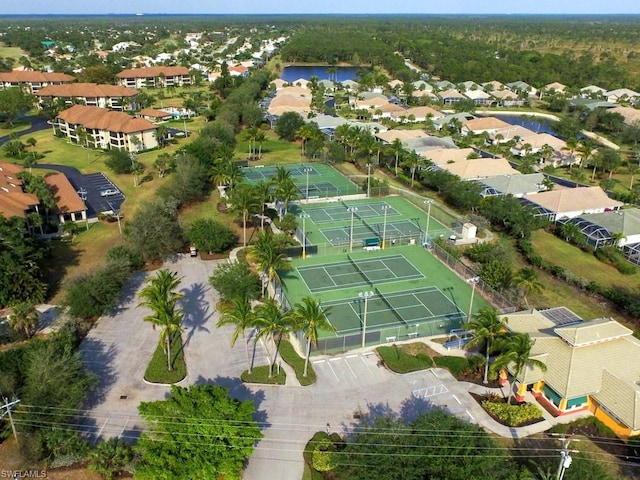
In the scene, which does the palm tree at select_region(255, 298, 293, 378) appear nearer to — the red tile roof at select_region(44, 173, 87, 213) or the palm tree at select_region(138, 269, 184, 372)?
the palm tree at select_region(138, 269, 184, 372)

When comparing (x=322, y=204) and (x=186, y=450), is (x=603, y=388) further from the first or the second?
(x=322, y=204)

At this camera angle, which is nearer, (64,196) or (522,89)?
(64,196)

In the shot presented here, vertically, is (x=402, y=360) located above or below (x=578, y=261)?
below

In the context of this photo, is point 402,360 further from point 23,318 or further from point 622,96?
point 622,96

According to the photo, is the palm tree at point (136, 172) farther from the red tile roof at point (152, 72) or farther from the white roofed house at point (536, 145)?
the red tile roof at point (152, 72)

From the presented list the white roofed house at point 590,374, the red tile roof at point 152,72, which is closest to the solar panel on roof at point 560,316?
the white roofed house at point 590,374

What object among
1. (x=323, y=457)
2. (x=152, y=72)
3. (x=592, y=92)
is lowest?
Answer: (x=323, y=457)

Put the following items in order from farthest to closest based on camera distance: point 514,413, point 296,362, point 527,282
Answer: point 527,282
point 296,362
point 514,413

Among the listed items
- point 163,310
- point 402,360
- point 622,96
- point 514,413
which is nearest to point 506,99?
point 622,96

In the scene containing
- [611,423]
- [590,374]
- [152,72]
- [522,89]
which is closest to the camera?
[611,423]
